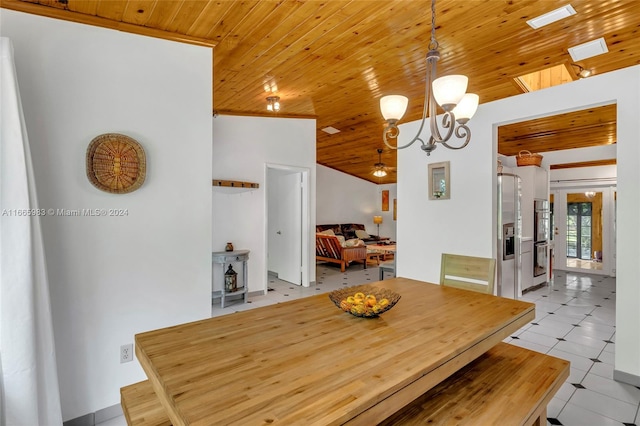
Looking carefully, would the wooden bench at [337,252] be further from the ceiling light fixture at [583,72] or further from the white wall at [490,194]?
the ceiling light fixture at [583,72]

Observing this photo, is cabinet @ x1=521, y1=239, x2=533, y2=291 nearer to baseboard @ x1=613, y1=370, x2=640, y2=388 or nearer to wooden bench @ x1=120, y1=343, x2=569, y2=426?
baseboard @ x1=613, y1=370, x2=640, y2=388

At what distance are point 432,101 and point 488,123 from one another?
197 cm

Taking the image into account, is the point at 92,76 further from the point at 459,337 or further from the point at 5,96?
the point at 459,337

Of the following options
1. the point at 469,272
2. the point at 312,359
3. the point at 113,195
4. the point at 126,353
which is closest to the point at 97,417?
the point at 126,353

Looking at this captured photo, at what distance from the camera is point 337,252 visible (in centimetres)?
729

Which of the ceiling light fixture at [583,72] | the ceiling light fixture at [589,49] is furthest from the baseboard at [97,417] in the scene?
the ceiling light fixture at [583,72]

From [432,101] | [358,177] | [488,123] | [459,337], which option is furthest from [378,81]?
[358,177]

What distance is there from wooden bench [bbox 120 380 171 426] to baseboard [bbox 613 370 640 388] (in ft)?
10.5

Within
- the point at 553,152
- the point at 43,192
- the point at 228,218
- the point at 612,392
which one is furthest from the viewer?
the point at 553,152

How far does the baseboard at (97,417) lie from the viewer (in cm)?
202

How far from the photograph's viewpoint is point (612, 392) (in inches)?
95.6

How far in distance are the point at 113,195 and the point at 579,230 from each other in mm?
8388

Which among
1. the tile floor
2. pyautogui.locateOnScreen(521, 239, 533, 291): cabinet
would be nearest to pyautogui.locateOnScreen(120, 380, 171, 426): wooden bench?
the tile floor

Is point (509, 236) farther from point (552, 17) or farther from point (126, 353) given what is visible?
point (126, 353)
